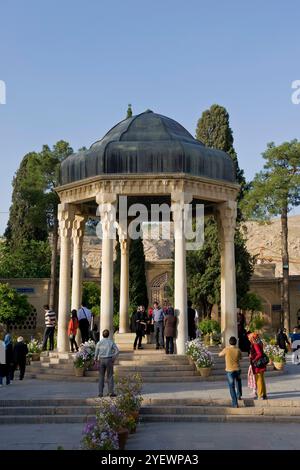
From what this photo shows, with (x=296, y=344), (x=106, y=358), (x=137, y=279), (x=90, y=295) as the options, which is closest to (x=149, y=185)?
(x=106, y=358)

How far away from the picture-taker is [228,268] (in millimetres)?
16062

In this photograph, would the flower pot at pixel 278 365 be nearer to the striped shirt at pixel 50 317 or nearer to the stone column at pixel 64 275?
the stone column at pixel 64 275

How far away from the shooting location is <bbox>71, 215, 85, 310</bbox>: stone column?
682 inches

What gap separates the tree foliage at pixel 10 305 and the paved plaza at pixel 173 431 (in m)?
21.1

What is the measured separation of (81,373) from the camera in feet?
44.6

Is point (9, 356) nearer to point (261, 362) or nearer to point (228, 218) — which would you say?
point (261, 362)

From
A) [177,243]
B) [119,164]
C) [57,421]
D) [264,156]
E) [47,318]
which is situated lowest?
[57,421]

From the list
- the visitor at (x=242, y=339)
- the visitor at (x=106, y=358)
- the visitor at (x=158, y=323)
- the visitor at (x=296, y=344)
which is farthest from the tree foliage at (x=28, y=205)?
the visitor at (x=106, y=358)

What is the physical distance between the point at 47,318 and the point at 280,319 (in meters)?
25.1

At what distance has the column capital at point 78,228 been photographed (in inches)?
703

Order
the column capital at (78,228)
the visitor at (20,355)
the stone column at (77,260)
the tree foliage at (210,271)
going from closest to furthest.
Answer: the visitor at (20,355) → the stone column at (77,260) → the column capital at (78,228) → the tree foliage at (210,271)

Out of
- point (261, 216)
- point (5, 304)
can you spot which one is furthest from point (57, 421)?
point (261, 216)

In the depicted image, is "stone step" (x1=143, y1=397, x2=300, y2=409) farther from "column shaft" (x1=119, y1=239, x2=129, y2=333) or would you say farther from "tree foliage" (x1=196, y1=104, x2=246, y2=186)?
Result: "tree foliage" (x1=196, y1=104, x2=246, y2=186)
